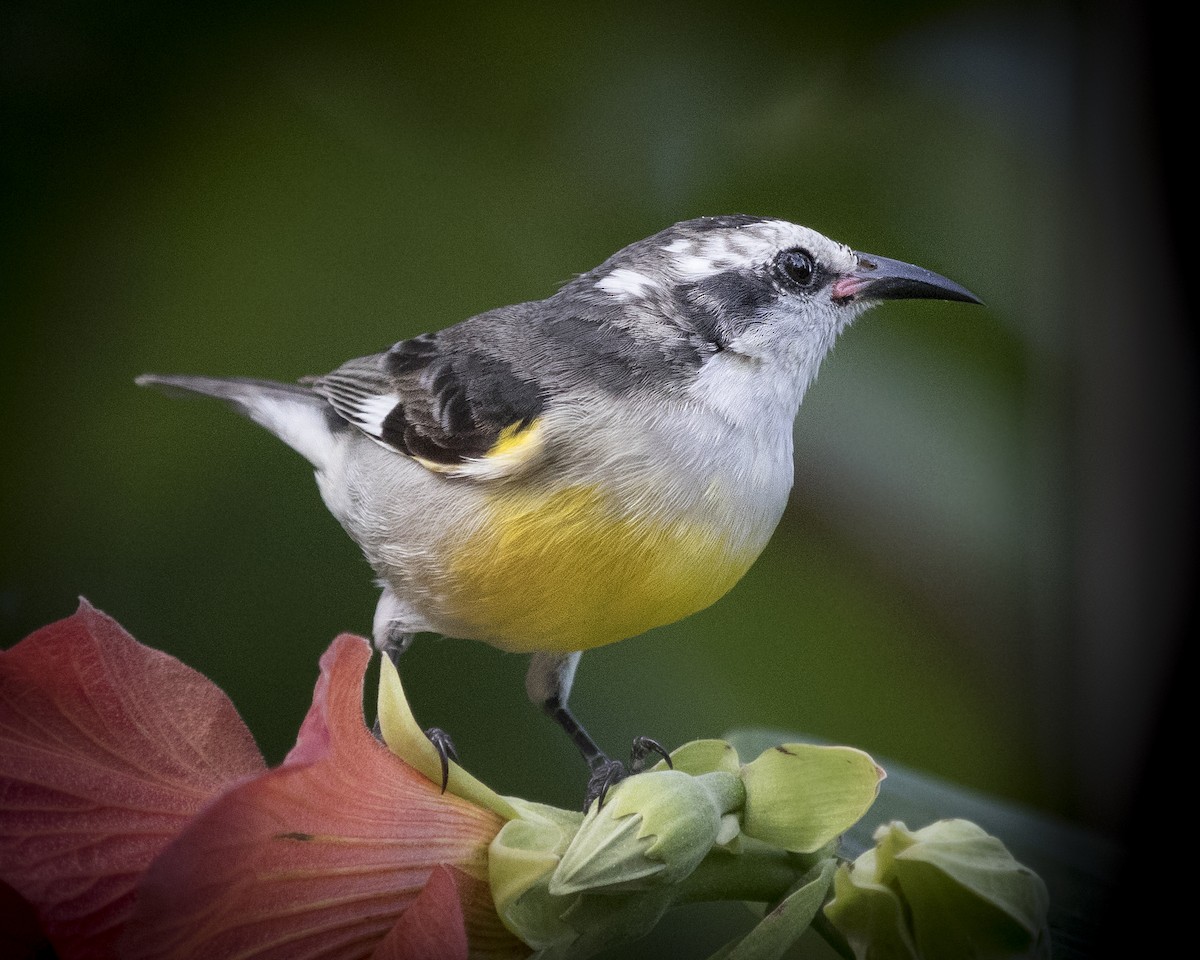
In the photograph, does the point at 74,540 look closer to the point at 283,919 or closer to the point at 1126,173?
the point at 283,919

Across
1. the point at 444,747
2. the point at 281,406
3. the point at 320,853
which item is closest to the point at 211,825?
the point at 320,853

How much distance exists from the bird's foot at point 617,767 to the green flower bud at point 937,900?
101mm

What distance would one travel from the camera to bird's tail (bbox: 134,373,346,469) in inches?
17.4

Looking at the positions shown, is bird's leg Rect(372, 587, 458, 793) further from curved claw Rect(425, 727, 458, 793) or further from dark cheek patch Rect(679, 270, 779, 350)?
dark cheek patch Rect(679, 270, 779, 350)

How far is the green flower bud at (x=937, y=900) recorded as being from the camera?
27 cm

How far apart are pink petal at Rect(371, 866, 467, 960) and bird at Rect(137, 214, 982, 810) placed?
0.37ft

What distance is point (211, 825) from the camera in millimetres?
236

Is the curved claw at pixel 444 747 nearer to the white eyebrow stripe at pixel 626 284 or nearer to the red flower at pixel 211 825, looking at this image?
the red flower at pixel 211 825

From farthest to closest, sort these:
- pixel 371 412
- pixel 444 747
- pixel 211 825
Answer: pixel 371 412
pixel 444 747
pixel 211 825

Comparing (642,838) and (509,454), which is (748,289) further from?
(642,838)

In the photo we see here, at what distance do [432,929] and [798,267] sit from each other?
0.27 metres

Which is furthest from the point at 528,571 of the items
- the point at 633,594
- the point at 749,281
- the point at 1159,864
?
the point at 1159,864

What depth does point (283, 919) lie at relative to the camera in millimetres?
262

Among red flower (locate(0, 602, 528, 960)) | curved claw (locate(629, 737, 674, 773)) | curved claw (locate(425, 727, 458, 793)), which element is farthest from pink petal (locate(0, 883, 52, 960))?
curved claw (locate(629, 737, 674, 773))
